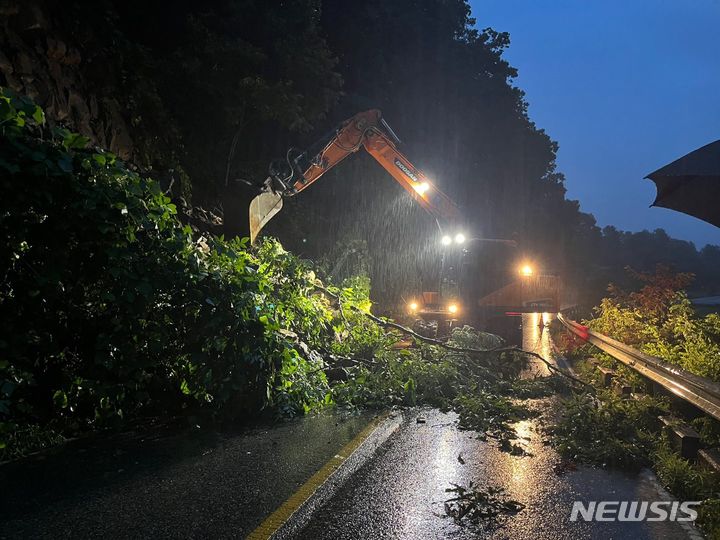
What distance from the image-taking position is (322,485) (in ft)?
13.6

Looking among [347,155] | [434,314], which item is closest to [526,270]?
[434,314]

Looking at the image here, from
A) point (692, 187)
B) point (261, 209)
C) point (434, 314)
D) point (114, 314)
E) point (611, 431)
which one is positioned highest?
point (261, 209)

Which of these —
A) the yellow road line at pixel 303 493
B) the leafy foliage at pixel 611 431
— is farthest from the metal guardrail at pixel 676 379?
the yellow road line at pixel 303 493

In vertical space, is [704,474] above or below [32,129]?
below

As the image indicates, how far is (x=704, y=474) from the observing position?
170 inches

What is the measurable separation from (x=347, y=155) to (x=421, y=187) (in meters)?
1.84

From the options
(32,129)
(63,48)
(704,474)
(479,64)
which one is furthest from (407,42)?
(704,474)

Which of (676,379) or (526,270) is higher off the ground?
(526,270)

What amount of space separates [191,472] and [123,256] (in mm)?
2177

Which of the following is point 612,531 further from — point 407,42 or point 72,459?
point 407,42

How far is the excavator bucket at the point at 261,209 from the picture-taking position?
374 inches

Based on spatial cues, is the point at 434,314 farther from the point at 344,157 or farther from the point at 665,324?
the point at 665,324

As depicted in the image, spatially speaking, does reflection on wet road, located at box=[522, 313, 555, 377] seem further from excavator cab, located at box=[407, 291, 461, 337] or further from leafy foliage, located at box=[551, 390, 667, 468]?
leafy foliage, located at box=[551, 390, 667, 468]

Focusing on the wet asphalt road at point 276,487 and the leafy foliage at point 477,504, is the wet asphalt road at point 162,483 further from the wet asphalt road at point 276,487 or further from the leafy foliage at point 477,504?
the leafy foliage at point 477,504
